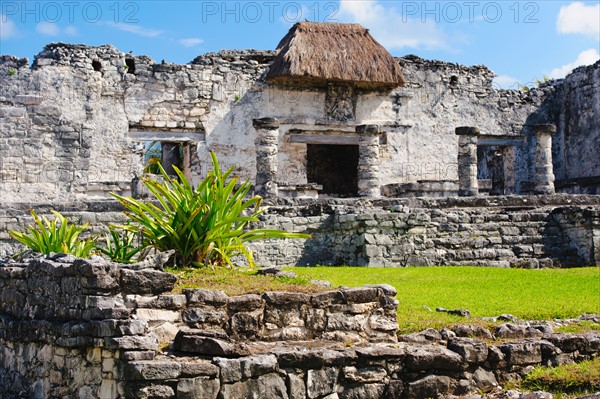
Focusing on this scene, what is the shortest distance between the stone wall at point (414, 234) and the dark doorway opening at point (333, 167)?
1022 centimetres

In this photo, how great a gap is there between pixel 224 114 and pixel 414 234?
28.1 ft

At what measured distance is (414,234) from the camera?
12.4m

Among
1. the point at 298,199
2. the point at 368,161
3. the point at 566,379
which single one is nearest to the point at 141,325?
the point at 566,379

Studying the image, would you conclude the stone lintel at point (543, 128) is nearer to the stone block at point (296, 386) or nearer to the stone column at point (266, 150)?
the stone column at point (266, 150)

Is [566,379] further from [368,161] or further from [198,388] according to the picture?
[368,161]

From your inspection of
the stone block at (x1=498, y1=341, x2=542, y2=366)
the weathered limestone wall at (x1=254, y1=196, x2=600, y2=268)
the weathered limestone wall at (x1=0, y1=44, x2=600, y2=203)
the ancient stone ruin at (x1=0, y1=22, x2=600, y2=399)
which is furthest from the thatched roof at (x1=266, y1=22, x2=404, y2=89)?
the stone block at (x1=498, y1=341, x2=542, y2=366)

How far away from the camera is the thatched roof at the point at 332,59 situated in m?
19.8

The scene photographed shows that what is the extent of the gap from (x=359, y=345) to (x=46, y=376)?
84.7 inches

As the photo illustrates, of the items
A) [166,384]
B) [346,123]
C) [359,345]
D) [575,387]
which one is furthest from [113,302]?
[346,123]

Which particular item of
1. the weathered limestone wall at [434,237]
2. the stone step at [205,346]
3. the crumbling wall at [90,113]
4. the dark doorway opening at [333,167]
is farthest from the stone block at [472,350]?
the dark doorway opening at [333,167]

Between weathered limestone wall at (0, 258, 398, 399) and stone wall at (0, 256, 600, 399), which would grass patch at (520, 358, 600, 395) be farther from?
weathered limestone wall at (0, 258, 398, 399)

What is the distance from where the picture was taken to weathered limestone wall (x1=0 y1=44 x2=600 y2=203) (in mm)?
18594

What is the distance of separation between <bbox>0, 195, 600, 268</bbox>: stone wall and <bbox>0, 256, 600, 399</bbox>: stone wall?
228 inches

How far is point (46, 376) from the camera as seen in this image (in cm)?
602
